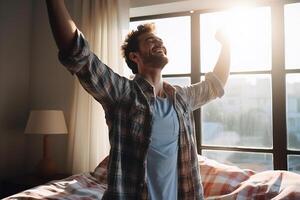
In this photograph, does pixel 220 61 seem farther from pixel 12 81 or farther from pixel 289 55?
pixel 12 81

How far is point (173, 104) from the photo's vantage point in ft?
3.56

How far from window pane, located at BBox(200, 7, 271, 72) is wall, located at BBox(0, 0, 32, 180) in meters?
1.76

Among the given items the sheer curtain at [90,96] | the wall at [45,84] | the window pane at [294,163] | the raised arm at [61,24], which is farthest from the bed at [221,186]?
the raised arm at [61,24]

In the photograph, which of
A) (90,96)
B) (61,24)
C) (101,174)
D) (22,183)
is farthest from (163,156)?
(22,183)

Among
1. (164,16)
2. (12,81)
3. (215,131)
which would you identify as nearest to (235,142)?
(215,131)

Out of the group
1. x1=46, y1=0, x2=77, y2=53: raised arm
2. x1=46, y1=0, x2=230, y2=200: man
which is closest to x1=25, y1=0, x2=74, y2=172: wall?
x1=46, y1=0, x2=230, y2=200: man

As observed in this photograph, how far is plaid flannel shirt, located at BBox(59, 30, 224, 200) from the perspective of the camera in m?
0.83

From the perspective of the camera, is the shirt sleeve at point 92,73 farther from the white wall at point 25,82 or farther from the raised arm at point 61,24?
the white wall at point 25,82

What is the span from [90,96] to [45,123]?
423 millimetres

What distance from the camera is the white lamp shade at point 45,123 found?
8.00 feet

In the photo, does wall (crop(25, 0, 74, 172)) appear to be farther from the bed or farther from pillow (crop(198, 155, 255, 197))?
pillow (crop(198, 155, 255, 197))

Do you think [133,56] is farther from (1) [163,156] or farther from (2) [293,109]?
(2) [293,109]

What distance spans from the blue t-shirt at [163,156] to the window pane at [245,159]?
165 cm

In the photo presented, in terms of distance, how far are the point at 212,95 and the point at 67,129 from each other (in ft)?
5.79
